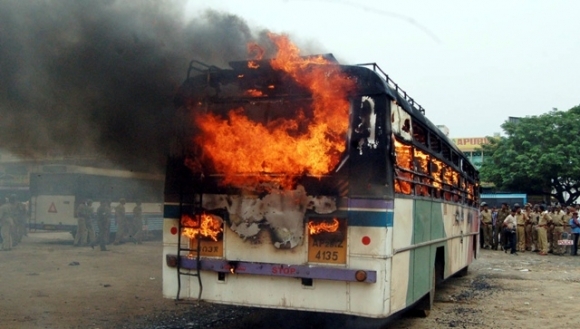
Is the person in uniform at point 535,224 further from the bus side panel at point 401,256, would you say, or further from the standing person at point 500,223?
the bus side panel at point 401,256

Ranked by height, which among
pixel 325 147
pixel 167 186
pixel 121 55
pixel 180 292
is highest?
pixel 121 55

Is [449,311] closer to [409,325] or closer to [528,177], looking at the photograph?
[409,325]

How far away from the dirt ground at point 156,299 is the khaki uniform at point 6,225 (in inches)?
35.3

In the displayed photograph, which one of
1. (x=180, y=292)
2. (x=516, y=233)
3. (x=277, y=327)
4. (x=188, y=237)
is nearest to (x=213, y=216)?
(x=188, y=237)

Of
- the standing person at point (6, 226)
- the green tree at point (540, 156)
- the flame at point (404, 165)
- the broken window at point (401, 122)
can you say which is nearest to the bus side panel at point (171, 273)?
the flame at point (404, 165)

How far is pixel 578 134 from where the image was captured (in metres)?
31.9

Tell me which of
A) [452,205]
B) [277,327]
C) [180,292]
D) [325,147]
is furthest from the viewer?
[452,205]

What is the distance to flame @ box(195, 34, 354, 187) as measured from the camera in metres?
6.18

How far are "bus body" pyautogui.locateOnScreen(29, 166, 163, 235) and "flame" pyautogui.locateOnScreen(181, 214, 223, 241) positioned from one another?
12087mm

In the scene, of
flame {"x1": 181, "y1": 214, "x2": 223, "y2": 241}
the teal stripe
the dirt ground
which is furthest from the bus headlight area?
the dirt ground

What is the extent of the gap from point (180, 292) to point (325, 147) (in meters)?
2.36

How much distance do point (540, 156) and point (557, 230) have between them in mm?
11667

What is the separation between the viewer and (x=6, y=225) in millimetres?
16594

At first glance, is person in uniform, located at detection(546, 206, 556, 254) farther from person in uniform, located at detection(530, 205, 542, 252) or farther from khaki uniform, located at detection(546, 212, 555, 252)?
person in uniform, located at detection(530, 205, 542, 252)
